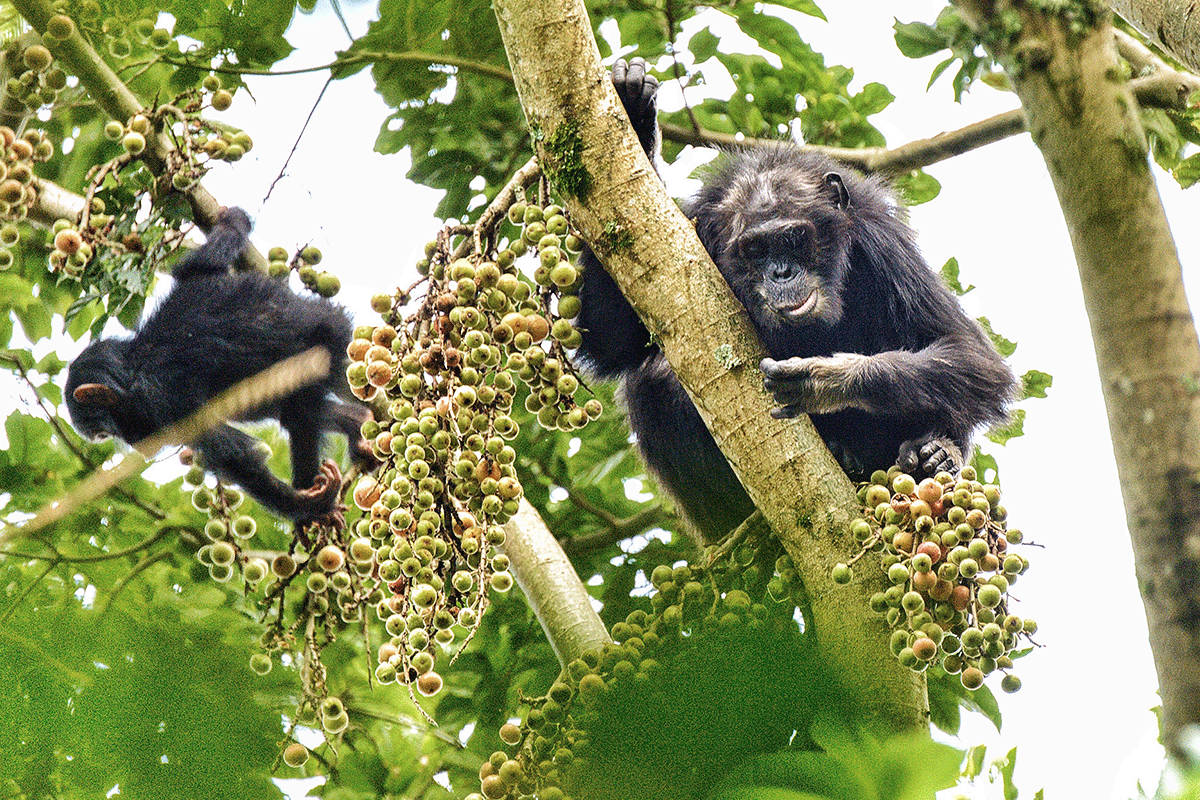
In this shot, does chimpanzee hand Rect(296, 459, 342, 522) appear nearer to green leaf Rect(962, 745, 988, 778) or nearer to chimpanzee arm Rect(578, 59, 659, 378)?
chimpanzee arm Rect(578, 59, 659, 378)

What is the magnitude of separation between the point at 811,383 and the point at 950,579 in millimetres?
639

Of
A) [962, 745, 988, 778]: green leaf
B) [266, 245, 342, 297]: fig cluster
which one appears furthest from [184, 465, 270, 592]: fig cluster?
[962, 745, 988, 778]: green leaf

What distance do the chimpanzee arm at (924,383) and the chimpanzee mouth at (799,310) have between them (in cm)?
24

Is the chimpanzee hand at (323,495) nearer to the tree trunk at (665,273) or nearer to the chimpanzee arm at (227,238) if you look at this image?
the chimpanzee arm at (227,238)

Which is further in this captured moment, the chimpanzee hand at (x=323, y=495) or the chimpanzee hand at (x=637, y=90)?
the chimpanzee hand at (x=323, y=495)

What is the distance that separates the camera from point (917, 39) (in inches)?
124

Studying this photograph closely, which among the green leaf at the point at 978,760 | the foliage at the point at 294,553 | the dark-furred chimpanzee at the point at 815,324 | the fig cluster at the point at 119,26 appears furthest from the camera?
the dark-furred chimpanzee at the point at 815,324

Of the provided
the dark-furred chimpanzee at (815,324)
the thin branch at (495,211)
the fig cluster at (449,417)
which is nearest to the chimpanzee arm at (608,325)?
the dark-furred chimpanzee at (815,324)

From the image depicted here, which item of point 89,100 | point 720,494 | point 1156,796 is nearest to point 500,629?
point 720,494

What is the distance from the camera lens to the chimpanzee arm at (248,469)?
351 cm

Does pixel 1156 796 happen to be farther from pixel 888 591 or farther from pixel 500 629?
pixel 500 629

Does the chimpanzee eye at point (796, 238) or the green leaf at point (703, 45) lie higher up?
the green leaf at point (703, 45)

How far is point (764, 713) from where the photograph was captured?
833mm

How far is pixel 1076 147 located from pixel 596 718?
743mm
